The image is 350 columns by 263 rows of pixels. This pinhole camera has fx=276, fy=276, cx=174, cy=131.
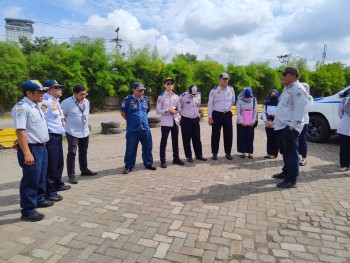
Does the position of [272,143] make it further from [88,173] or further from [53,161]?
[53,161]

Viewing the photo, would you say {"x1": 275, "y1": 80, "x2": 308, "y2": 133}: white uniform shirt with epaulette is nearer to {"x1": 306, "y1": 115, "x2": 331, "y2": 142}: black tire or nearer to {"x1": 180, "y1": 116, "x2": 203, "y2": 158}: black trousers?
{"x1": 180, "y1": 116, "x2": 203, "y2": 158}: black trousers

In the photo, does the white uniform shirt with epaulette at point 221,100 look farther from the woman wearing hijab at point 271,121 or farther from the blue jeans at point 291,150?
the blue jeans at point 291,150

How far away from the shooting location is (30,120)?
3.30 meters

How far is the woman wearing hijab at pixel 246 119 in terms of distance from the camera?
6133mm

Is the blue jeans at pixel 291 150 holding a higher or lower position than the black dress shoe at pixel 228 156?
higher

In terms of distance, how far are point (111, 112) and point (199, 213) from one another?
59.5ft

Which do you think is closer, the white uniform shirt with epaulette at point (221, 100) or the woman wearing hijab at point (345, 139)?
the woman wearing hijab at point (345, 139)

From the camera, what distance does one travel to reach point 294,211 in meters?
3.53

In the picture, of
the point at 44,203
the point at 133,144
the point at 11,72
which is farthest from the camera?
the point at 11,72

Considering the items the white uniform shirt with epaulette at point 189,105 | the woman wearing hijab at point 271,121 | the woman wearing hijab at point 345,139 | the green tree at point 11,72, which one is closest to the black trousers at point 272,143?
the woman wearing hijab at point 271,121

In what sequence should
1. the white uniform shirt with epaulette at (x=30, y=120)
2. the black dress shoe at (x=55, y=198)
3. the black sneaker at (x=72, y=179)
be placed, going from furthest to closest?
the black sneaker at (x=72, y=179), the black dress shoe at (x=55, y=198), the white uniform shirt with epaulette at (x=30, y=120)

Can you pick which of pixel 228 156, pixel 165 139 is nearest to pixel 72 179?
pixel 165 139

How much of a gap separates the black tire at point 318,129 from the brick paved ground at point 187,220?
2.93m

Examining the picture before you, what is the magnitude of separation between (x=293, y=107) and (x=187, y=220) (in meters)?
2.42
